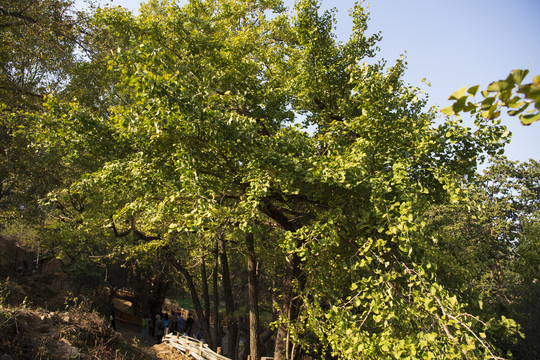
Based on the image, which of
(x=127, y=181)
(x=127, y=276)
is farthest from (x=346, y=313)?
(x=127, y=276)

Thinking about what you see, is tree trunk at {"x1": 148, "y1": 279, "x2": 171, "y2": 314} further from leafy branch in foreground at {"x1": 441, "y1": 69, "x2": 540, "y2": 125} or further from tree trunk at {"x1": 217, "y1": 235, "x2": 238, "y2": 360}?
leafy branch in foreground at {"x1": 441, "y1": 69, "x2": 540, "y2": 125}

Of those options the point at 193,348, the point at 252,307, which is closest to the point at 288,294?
the point at 252,307

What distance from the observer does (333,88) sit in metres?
7.97

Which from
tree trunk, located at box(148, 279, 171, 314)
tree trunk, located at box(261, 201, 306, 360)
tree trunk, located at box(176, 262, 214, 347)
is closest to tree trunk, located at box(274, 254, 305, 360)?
tree trunk, located at box(261, 201, 306, 360)

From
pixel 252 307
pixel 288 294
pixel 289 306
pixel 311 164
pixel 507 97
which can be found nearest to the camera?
pixel 507 97

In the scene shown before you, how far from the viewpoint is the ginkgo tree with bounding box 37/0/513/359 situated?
440 cm

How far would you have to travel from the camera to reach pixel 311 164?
5.46 meters

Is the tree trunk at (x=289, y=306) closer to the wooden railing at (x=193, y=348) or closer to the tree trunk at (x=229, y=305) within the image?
the wooden railing at (x=193, y=348)

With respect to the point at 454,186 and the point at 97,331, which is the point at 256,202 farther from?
the point at 97,331

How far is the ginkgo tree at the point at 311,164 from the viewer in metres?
4.40

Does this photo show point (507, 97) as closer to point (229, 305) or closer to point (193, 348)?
point (193, 348)

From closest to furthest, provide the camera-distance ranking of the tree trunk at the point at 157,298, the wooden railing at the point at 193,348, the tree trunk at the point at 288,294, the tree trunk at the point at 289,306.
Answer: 1. the tree trunk at the point at 288,294
2. the tree trunk at the point at 289,306
3. the wooden railing at the point at 193,348
4. the tree trunk at the point at 157,298

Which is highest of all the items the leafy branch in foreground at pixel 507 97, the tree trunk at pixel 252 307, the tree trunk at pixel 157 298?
the leafy branch in foreground at pixel 507 97

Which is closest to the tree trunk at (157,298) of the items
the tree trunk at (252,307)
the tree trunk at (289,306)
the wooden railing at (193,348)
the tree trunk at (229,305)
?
the tree trunk at (229,305)
